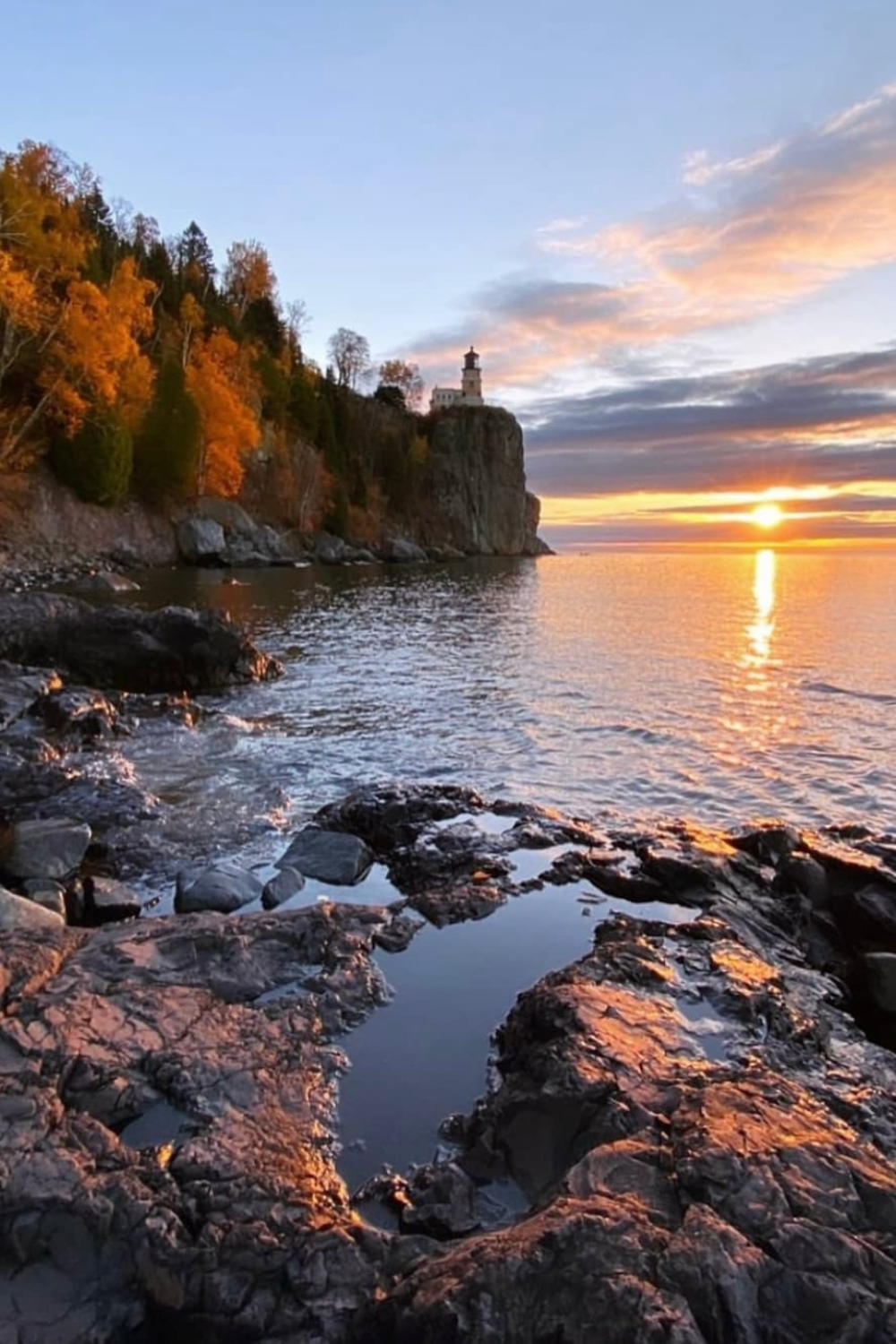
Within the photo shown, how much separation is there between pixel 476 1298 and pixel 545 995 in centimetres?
292

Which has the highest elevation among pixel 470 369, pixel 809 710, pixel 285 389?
pixel 470 369

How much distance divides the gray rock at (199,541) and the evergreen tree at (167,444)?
2625 millimetres

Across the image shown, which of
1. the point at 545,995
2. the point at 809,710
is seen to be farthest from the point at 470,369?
the point at 545,995

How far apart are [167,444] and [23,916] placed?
2163 inches

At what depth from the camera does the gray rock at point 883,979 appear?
740cm

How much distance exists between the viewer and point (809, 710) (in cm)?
2130

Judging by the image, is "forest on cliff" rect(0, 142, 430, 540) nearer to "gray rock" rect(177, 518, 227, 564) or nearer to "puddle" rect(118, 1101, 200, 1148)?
"gray rock" rect(177, 518, 227, 564)

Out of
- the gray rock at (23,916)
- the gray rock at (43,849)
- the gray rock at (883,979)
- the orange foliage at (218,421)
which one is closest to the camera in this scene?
the gray rock at (23,916)

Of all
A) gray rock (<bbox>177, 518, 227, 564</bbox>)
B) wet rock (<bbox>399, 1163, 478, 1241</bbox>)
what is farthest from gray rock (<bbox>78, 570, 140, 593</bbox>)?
wet rock (<bbox>399, 1163, 478, 1241</bbox>)

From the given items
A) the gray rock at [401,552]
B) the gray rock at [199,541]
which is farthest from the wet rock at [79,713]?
the gray rock at [401,552]

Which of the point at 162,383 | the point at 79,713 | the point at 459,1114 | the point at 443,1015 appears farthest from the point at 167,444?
the point at 459,1114

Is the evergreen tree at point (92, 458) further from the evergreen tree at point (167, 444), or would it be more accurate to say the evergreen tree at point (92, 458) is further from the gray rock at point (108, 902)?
the gray rock at point (108, 902)

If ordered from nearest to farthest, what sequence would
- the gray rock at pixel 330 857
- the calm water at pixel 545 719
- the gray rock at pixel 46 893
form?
the gray rock at pixel 46 893 < the gray rock at pixel 330 857 < the calm water at pixel 545 719

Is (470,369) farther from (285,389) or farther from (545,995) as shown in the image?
(545,995)
